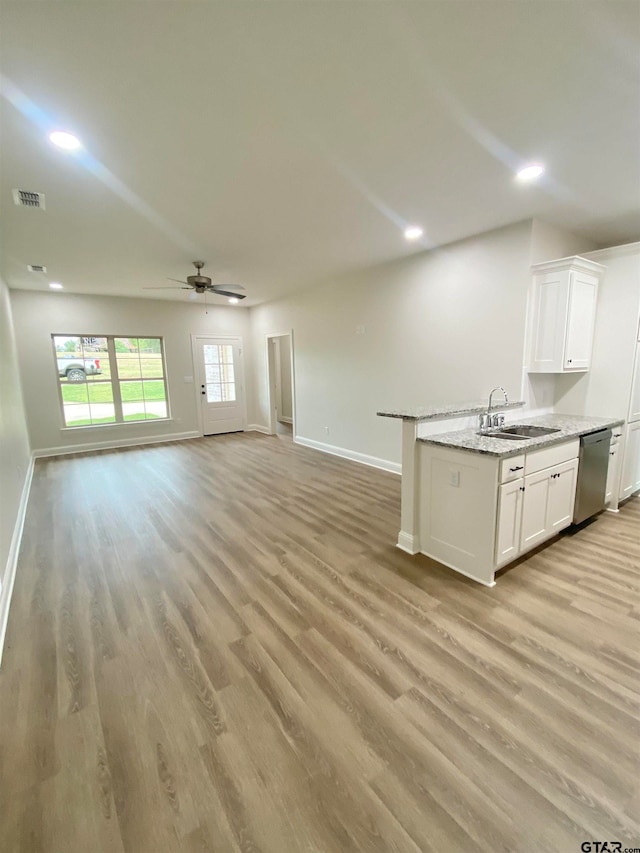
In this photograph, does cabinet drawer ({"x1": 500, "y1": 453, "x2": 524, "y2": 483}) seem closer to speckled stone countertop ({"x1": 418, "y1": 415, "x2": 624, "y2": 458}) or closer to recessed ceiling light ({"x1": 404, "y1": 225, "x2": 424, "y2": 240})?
speckled stone countertop ({"x1": 418, "y1": 415, "x2": 624, "y2": 458})

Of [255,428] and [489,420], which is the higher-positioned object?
[489,420]

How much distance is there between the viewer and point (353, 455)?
5.81 m

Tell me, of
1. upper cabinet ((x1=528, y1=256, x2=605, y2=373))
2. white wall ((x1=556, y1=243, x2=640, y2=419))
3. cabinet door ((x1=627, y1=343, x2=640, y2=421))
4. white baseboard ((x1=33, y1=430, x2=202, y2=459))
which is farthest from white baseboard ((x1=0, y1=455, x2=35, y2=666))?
cabinet door ((x1=627, y1=343, x2=640, y2=421))

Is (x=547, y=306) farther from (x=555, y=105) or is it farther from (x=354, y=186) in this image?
(x=354, y=186)

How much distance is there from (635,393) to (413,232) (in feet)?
8.93

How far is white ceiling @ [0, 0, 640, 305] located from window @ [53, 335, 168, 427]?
327 cm

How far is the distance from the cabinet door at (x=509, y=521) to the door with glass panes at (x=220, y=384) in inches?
260

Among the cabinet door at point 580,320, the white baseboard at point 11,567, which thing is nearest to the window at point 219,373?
the white baseboard at point 11,567

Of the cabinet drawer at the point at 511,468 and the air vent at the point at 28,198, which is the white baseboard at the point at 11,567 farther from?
the cabinet drawer at the point at 511,468

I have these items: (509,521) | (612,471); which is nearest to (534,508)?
(509,521)

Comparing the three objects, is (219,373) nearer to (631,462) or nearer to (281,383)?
(281,383)

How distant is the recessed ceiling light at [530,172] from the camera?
2556 millimetres

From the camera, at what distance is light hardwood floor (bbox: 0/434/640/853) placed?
4.12 feet

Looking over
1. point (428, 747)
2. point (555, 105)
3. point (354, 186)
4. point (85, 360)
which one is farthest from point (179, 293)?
point (428, 747)
